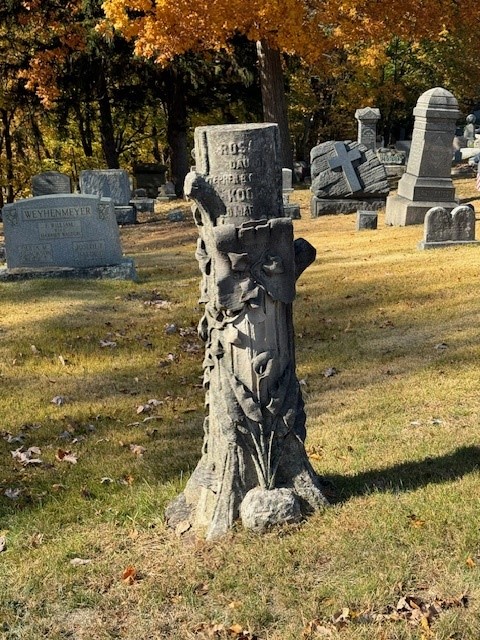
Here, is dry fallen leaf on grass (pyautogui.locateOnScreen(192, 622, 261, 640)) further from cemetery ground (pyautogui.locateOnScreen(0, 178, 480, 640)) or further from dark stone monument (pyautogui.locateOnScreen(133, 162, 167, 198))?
dark stone monument (pyautogui.locateOnScreen(133, 162, 167, 198))

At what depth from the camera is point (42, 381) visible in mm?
8102

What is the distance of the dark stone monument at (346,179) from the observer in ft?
61.5

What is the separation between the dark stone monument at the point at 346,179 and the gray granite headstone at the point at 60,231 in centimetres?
770

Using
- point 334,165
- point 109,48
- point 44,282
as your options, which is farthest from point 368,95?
point 44,282

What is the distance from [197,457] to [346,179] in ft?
46.6

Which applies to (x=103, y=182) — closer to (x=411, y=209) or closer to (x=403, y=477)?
(x=411, y=209)

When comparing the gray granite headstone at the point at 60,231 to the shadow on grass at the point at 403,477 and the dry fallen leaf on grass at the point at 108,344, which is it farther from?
the shadow on grass at the point at 403,477

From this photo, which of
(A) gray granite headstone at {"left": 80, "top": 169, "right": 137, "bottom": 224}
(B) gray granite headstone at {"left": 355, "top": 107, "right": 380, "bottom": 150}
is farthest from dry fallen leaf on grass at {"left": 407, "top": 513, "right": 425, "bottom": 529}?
(B) gray granite headstone at {"left": 355, "top": 107, "right": 380, "bottom": 150}

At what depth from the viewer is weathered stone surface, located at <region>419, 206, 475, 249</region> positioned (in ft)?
43.2

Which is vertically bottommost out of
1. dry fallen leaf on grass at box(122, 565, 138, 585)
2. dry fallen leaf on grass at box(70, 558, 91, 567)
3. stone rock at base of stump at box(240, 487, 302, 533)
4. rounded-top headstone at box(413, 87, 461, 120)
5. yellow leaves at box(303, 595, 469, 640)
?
dry fallen leaf on grass at box(70, 558, 91, 567)

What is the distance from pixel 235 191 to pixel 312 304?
7.03 meters

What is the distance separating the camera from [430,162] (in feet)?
52.7

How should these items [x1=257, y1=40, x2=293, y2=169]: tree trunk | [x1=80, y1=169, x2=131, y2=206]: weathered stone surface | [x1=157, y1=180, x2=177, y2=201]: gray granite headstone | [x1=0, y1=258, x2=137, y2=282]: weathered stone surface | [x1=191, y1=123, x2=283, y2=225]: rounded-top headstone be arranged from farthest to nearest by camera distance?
[x1=157, y1=180, x2=177, y2=201]: gray granite headstone → [x1=257, y1=40, x2=293, y2=169]: tree trunk → [x1=80, y1=169, x2=131, y2=206]: weathered stone surface → [x1=0, y1=258, x2=137, y2=282]: weathered stone surface → [x1=191, y1=123, x2=283, y2=225]: rounded-top headstone

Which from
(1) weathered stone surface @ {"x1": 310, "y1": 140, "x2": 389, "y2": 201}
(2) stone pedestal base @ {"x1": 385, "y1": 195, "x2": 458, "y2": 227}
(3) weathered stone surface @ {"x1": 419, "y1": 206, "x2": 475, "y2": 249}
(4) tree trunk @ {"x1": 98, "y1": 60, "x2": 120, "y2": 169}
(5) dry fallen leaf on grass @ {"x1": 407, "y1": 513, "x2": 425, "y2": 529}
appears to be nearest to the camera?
(5) dry fallen leaf on grass @ {"x1": 407, "y1": 513, "x2": 425, "y2": 529}
